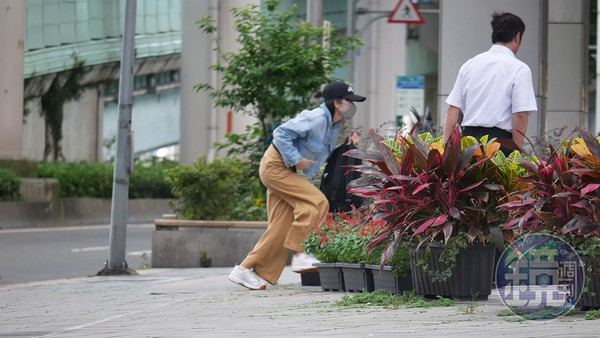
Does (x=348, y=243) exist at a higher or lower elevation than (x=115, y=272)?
higher

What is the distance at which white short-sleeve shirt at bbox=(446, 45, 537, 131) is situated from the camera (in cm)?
827

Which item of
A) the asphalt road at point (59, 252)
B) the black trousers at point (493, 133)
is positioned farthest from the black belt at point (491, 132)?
the asphalt road at point (59, 252)

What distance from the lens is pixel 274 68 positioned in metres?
15.1

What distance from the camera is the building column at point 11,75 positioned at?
74.0 feet

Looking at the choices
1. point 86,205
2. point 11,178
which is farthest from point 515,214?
point 86,205

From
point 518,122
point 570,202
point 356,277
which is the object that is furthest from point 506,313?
point 356,277

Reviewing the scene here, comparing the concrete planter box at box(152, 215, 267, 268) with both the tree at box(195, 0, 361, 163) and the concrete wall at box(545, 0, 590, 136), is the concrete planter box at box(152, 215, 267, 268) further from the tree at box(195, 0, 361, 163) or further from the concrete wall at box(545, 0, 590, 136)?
the concrete wall at box(545, 0, 590, 136)

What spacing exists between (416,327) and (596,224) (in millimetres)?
1149

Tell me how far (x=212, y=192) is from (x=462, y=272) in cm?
781

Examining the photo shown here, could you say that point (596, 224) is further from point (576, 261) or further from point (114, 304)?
point (114, 304)

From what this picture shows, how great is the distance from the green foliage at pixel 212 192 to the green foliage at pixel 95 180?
9503 millimetres

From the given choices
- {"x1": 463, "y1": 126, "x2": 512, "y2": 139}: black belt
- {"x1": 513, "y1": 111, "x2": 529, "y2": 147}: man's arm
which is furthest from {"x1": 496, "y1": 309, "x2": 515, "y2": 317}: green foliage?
{"x1": 463, "y1": 126, "x2": 512, "y2": 139}: black belt

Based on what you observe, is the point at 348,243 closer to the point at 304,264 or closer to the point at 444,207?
the point at 304,264

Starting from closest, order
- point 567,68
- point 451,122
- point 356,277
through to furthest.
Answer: point 451,122, point 356,277, point 567,68
